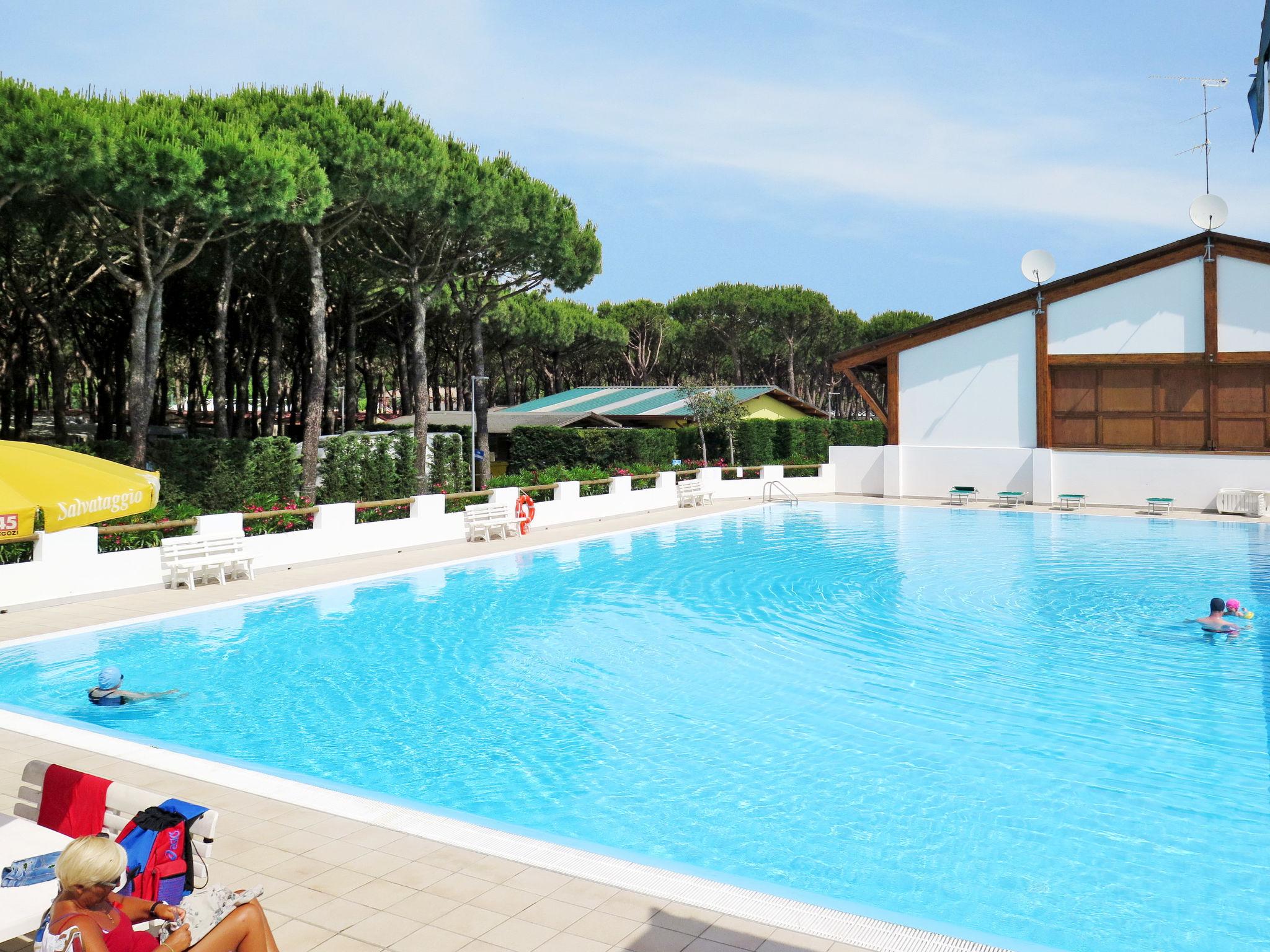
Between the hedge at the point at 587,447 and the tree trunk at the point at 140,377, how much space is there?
18.8 m

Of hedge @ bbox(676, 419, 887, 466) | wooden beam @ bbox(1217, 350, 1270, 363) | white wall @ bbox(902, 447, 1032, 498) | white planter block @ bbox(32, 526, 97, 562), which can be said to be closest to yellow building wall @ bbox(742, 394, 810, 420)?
hedge @ bbox(676, 419, 887, 466)

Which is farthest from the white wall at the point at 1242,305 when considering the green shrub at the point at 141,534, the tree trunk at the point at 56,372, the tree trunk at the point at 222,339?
the tree trunk at the point at 56,372

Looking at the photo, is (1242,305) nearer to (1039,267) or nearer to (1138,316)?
(1138,316)

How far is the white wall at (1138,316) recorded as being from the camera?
93.4ft

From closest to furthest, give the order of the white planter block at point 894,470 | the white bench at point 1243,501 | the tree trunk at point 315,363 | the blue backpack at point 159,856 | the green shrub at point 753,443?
the blue backpack at point 159,856
the tree trunk at point 315,363
the white bench at point 1243,501
the white planter block at point 894,470
the green shrub at point 753,443

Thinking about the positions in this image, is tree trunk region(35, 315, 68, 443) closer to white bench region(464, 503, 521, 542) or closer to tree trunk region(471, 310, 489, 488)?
tree trunk region(471, 310, 489, 488)

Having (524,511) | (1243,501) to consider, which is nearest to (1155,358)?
(1243,501)

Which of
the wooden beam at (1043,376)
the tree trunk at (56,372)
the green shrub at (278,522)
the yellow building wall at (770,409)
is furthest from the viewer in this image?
the yellow building wall at (770,409)

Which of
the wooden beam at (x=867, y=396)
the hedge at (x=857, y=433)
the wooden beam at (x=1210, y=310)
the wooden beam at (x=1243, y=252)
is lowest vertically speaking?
the hedge at (x=857, y=433)

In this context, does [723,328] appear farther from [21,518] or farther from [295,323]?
[21,518]

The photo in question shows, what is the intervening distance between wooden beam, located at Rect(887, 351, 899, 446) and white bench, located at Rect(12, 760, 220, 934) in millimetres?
29694

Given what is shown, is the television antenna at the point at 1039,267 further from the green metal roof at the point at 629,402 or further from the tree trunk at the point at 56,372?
the tree trunk at the point at 56,372

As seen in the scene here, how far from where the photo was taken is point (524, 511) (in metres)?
23.3

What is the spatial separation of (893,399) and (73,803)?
30086mm
